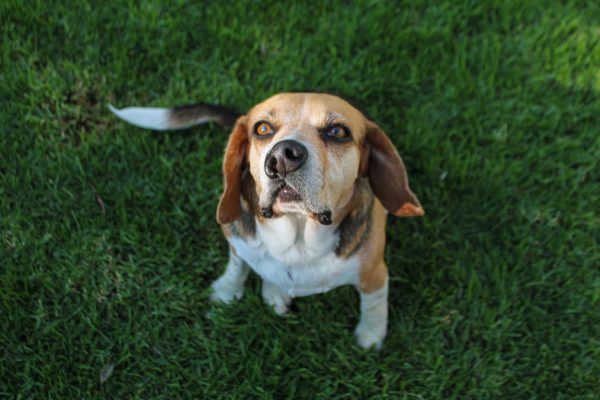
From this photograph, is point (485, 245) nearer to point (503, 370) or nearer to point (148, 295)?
point (503, 370)

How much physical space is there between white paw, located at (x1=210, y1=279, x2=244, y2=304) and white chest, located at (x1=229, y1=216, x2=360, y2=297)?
445 mm

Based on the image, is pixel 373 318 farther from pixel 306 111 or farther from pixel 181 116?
pixel 181 116

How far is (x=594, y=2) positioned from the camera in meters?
4.91

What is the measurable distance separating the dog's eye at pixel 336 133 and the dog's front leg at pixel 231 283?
3.58ft

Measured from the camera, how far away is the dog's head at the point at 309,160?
8.32 feet

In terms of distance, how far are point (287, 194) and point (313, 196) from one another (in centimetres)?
12

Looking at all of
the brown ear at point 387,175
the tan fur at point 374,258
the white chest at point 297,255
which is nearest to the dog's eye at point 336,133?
the brown ear at point 387,175

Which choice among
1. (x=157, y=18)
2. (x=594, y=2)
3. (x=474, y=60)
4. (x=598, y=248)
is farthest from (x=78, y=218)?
(x=594, y=2)

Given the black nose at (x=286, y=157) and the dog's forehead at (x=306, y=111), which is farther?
the dog's forehead at (x=306, y=111)

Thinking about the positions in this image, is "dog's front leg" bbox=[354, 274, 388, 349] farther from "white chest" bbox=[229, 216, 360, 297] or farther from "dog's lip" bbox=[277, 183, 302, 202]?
"dog's lip" bbox=[277, 183, 302, 202]

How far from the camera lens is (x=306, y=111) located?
9.20ft

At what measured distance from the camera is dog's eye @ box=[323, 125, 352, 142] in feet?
9.15

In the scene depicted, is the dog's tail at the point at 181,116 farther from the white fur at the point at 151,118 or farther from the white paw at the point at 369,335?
the white paw at the point at 369,335

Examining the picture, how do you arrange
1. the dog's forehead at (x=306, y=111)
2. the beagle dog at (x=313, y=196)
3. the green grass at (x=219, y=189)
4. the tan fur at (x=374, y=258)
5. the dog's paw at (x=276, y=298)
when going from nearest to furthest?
1. the beagle dog at (x=313, y=196)
2. the dog's forehead at (x=306, y=111)
3. the tan fur at (x=374, y=258)
4. the green grass at (x=219, y=189)
5. the dog's paw at (x=276, y=298)
